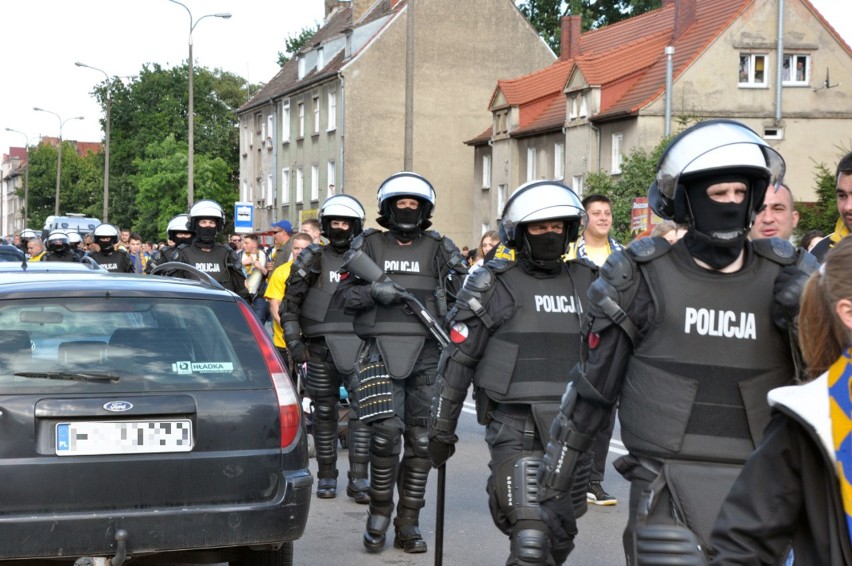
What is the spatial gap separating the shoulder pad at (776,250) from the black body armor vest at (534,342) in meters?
1.77

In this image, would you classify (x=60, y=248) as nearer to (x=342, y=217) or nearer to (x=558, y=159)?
(x=342, y=217)

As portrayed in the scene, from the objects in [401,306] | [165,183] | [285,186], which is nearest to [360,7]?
[285,186]

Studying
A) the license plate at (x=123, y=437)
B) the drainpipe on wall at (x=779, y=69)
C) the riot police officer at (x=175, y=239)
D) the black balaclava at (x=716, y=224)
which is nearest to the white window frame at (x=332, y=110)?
the drainpipe on wall at (x=779, y=69)

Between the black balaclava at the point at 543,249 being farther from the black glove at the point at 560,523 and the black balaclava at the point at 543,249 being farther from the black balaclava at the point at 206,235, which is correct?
the black balaclava at the point at 206,235

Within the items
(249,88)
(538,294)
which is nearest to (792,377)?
(538,294)

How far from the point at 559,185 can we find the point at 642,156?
3165cm

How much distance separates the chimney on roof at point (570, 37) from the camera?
54.5m

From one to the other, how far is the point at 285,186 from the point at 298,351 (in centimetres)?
5433

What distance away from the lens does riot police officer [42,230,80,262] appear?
1800cm

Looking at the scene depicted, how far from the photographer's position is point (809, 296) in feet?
9.16

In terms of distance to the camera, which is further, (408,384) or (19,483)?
(408,384)

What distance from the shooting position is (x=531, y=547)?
5.15 m

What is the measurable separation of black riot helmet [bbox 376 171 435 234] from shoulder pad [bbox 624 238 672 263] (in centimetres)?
398

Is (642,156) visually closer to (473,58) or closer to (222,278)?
(473,58)
